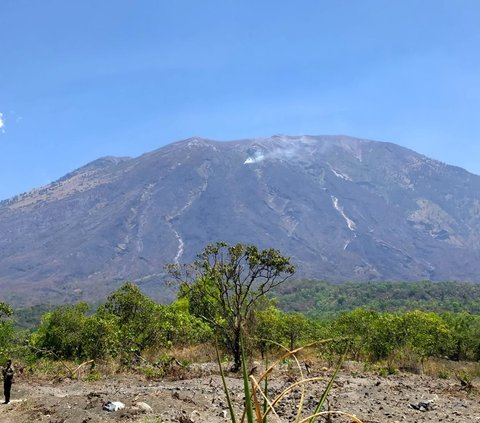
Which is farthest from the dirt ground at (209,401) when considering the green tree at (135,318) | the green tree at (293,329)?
the green tree at (293,329)

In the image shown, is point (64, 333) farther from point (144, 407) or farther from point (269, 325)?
point (144, 407)

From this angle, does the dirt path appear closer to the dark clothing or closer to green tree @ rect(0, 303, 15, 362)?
the dark clothing

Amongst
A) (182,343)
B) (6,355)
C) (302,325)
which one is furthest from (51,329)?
(302,325)

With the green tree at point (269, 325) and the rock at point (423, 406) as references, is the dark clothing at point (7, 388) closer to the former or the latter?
the rock at point (423, 406)

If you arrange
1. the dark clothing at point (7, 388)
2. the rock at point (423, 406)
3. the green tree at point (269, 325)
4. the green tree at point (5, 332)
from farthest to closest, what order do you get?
the green tree at point (269, 325) < the green tree at point (5, 332) < the dark clothing at point (7, 388) < the rock at point (423, 406)

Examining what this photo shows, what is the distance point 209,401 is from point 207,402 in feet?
0.35

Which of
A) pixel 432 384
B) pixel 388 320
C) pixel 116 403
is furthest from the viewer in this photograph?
pixel 388 320

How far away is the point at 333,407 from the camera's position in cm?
850

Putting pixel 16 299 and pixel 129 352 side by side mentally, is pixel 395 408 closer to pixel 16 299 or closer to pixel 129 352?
pixel 129 352

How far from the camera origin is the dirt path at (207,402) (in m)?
7.93

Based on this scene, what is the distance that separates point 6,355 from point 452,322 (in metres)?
26.5

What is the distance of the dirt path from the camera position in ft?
26.0

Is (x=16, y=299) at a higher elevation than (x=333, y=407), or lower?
lower

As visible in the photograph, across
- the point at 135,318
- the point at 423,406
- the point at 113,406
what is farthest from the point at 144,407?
the point at 135,318
